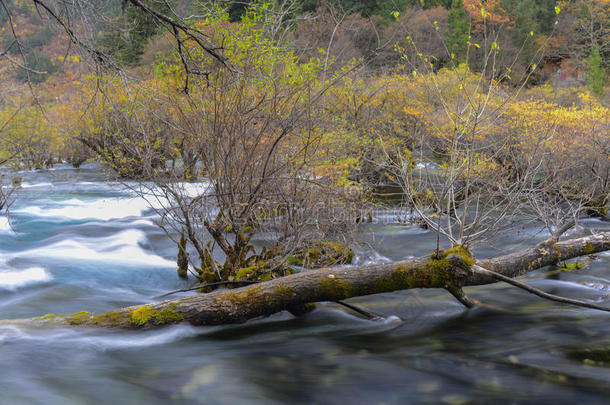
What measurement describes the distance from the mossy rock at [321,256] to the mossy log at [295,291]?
7.58ft

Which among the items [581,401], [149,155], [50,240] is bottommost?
[581,401]

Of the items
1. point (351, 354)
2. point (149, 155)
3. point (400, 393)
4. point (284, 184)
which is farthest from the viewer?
point (284, 184)

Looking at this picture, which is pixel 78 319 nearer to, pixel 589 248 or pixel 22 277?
pixel 22 277

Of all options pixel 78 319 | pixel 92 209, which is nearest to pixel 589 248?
pixel 78 319

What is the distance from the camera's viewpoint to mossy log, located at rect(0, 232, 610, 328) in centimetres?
503

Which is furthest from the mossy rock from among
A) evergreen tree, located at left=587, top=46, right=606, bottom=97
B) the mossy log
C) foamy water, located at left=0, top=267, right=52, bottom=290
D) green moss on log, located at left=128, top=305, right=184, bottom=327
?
evergreen tree, located at left=587, top=46, right=606, bottom=97

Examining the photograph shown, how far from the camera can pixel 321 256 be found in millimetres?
7938

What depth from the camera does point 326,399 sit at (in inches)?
161

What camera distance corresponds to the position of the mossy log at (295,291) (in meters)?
5.03

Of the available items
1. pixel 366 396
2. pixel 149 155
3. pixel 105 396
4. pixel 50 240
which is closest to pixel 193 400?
pixel 105 396

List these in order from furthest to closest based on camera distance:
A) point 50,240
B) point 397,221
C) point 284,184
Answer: point 397,221, point 50,240, point 284,184

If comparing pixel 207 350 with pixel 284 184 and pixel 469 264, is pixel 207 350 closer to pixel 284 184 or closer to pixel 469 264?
pixel 469 264

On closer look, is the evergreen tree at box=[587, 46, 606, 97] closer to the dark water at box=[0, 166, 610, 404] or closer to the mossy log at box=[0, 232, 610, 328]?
the dark water at box=[0, 166, 610, 404]

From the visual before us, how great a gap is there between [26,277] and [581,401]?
865 cm
